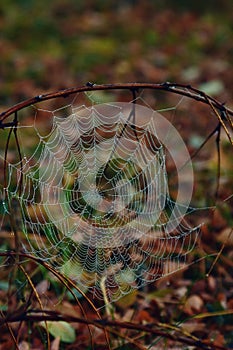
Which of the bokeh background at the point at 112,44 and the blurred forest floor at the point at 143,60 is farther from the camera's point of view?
the bokeh background at the point at 112,44

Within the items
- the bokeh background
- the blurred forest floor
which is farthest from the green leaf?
the bokeh background

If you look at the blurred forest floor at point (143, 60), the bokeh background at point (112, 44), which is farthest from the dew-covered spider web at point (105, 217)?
the bokeh background at point (112, 44)

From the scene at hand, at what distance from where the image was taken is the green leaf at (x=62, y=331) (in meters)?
1.88

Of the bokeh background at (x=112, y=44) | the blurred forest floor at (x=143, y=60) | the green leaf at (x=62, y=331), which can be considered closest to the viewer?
the green leaf at (x=62, y=331)

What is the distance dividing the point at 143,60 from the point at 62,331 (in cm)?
278

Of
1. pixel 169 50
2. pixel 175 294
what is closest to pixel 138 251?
pixel 175 294

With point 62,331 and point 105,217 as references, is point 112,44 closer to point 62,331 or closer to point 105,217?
point 105,217

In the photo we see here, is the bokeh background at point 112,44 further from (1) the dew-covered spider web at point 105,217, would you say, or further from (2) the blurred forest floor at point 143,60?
(1) the dew-covered spider web at point 105,217

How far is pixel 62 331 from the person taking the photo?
74.6 inches

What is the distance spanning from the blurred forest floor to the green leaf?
99 millimetres

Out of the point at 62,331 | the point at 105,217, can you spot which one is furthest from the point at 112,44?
the point at 62,331

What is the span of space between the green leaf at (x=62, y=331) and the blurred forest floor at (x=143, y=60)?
10 cm

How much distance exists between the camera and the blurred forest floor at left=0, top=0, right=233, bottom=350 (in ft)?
6.94

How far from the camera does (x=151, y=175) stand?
2217 mm
